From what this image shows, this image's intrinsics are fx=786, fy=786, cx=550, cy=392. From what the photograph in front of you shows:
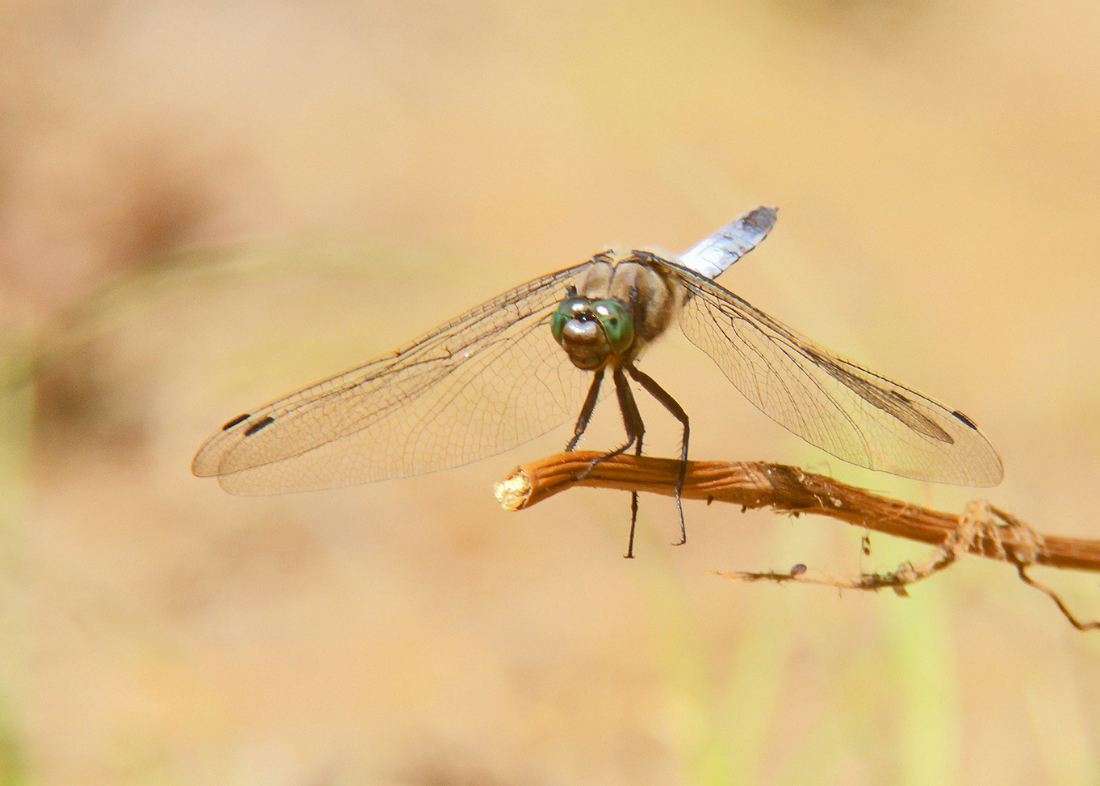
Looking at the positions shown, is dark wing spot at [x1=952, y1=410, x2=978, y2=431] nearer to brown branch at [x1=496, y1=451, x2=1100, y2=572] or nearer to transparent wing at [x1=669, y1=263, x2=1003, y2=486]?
transparent wing at [x1=669, y1=263, x2=1003, y2=486]

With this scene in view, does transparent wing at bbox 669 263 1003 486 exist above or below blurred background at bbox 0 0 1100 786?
below

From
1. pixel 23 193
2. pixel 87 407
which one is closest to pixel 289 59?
pixel 23 193

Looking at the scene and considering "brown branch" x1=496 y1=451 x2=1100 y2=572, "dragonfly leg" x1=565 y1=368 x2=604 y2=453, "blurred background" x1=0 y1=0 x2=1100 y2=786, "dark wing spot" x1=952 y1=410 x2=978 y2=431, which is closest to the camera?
"brown branch" x1=496 y1=451 x2=1100 y2=572

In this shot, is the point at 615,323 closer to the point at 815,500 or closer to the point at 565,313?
the point at 565,313

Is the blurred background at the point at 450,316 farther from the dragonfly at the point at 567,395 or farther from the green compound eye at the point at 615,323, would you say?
the green compound eye at the point at 615,323

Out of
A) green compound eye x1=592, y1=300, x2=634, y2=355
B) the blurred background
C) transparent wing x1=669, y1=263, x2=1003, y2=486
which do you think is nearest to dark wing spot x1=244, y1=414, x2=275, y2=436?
the blurred background

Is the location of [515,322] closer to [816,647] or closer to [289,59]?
[816,647]

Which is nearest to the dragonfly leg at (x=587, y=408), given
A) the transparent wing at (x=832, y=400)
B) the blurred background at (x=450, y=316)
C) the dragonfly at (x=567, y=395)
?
the dragonfly at (x=567, y=395)

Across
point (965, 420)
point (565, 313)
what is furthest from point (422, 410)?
point (965, 420)
